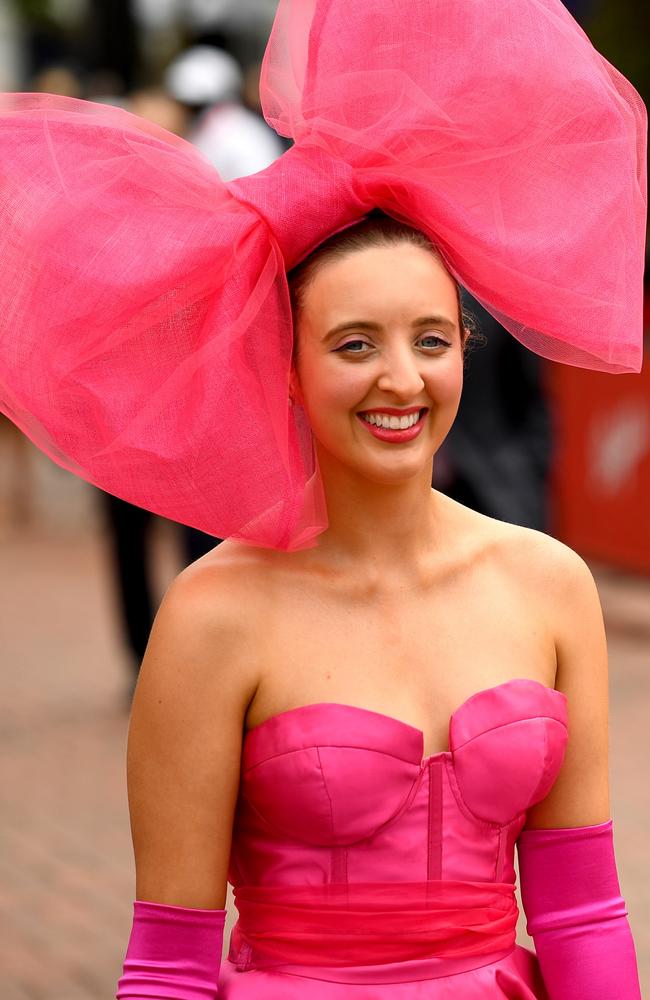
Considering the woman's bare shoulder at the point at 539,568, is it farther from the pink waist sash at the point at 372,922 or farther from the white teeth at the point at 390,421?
the pink waist sash at the point at 372,922

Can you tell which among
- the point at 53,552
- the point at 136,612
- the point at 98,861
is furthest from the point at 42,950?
the point at 53,552

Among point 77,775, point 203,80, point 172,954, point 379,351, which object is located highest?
point 203,80

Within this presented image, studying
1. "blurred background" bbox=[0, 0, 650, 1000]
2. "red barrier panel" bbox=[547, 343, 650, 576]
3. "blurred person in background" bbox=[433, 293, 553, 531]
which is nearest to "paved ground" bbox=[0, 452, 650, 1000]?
"blurred background" bbox=[0, 0, 650, 1000]

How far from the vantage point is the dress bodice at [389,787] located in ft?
6.80

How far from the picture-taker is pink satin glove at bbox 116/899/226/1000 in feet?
6.87

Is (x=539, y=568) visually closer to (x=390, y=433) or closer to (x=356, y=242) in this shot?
(x=390, y=433)

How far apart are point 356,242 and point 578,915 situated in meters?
0.97

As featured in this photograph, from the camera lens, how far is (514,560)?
2312 millimetres

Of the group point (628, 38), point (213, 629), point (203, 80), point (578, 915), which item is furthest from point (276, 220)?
point (628, 38)

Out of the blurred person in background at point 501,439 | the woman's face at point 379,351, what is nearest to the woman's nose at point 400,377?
the woman's face at point 379,351

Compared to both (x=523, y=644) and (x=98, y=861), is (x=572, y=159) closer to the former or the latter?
(x=523, y=644)

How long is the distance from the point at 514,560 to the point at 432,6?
76 centimetres

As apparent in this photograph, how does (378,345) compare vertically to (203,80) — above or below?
below

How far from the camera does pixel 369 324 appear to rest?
2.11m
